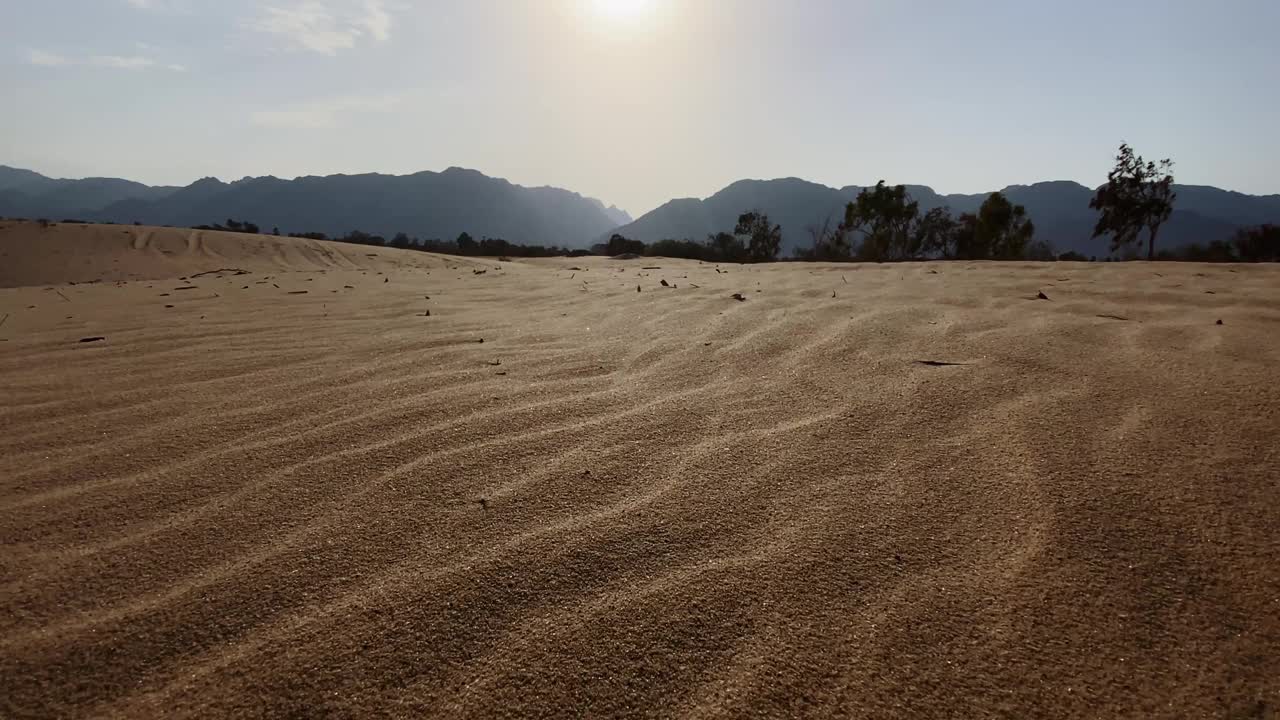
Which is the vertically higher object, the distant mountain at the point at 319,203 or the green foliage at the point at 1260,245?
the distant mountain at the point at 319,203

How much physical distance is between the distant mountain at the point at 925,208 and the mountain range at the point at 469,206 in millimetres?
265

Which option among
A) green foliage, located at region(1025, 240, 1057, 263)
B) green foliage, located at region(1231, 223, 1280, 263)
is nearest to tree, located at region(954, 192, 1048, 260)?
green foliage, located at region(1025, 240, 1057, 263)

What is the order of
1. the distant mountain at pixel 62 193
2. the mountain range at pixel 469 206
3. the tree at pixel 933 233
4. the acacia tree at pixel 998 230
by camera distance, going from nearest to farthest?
the acacia tree at pixel 998 230 < the tree at pixel 933 233 < the mountain range at pixel 469 206 < the distant mountain at pixel 62 193

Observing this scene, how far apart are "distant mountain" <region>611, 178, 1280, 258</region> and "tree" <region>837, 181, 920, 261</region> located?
94.2 meters

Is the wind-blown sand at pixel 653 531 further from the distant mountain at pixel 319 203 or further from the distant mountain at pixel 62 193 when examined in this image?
the distant mountain at pixel 62 193

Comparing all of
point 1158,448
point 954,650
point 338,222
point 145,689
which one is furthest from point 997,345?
point 338,222

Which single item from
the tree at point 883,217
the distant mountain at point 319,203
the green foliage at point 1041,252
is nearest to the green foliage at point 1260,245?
the green foliage at point 1041,252

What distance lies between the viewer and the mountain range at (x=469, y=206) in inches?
4429

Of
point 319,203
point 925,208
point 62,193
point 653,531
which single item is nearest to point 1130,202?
point 653,531

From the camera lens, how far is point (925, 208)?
444 ft

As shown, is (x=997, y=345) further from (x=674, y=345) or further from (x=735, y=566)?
(x=735, y=566)

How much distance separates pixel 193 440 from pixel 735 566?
127 cm

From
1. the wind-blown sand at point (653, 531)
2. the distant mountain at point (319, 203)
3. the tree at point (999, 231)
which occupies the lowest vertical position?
the wind-blown sand at point (653, 531)

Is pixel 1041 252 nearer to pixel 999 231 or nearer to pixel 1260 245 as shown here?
pixel 999 231
